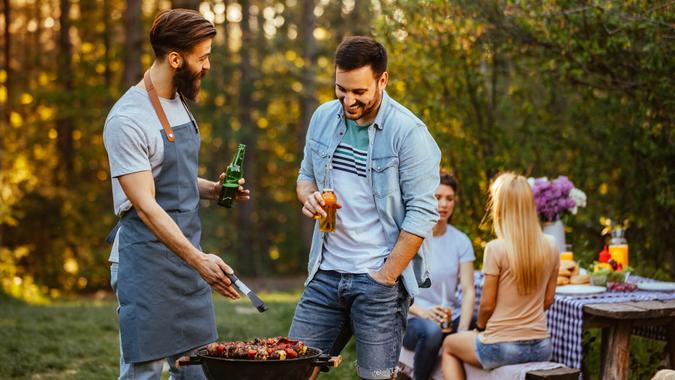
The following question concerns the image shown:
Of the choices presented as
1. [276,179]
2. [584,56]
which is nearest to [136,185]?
[584,56]

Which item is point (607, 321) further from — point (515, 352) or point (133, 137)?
point (133, 137)

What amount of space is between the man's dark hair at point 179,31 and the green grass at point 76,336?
3.41m

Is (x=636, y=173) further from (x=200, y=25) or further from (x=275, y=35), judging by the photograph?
(x=275, y=35)

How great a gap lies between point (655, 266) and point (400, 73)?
9.40ft

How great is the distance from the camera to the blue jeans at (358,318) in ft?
11.2

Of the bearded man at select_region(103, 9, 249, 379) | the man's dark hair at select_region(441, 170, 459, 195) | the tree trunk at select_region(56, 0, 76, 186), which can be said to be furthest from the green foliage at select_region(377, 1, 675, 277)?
the tree trunk at select_region(56, 0, 76, 186)

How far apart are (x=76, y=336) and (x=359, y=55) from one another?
5299mm

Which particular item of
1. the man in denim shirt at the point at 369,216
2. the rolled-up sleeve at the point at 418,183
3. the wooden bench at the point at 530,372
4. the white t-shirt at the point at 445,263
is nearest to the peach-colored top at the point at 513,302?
the wooden bench at the point at 530,372

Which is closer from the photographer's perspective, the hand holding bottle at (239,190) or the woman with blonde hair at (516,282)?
the hand holding bottle at (239,190)

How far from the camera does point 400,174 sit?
3.44 m

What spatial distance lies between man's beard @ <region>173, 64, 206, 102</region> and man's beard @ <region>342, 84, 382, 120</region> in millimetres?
562

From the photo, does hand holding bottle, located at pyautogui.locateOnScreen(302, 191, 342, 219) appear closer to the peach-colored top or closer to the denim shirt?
the denim shirt

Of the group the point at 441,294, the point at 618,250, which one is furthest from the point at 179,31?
the point at 618,250

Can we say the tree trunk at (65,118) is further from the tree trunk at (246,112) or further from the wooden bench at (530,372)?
the wooden bench at (530,372)
